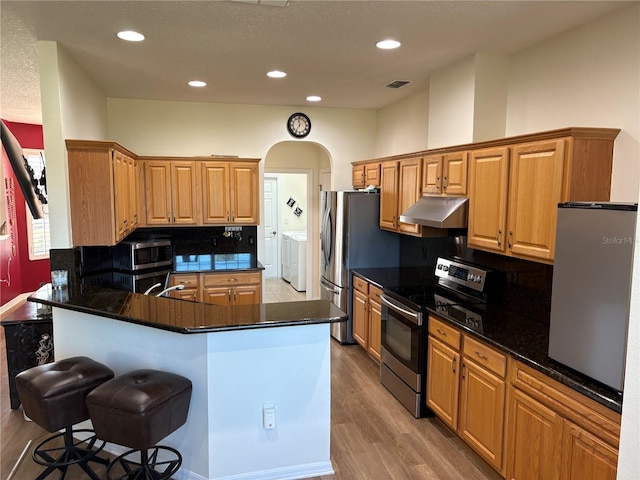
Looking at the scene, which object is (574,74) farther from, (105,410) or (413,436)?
(105,410)

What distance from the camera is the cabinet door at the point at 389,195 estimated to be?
4336mm

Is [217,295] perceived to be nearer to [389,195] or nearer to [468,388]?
[389,195]

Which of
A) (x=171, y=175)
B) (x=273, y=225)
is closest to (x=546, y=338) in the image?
(x=171, y=175)

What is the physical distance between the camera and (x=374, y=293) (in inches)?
168

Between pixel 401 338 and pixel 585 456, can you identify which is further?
pixel 401 338

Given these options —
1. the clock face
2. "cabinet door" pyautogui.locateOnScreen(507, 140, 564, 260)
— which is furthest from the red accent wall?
"cabinet door" pyautogui.locateOnScreen(507, 140, 564, 260)

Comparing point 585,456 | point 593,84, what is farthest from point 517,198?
point 585,456

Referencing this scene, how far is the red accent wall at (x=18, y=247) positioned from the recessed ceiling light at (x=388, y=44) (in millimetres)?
6045

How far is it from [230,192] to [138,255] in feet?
4.13

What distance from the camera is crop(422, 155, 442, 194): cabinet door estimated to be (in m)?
3.56

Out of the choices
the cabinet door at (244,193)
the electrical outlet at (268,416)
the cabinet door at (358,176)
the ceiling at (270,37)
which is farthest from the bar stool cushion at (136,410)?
the cabinet door at (358,176)

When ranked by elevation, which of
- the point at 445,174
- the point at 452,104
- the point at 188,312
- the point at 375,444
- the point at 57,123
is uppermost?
the point at 452,104

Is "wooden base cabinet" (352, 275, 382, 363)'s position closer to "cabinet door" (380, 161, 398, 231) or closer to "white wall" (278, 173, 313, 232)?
"cabinet door" (380, 161, 398, 231)

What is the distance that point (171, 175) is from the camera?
16.4 feet
